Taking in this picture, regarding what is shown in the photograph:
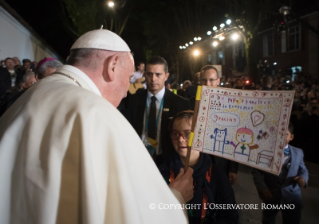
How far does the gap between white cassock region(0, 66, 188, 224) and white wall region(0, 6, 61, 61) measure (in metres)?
9.68

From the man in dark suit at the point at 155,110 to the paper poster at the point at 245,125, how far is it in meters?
1.28

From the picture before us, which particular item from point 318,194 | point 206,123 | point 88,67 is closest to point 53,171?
point 88,67

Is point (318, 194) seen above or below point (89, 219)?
below

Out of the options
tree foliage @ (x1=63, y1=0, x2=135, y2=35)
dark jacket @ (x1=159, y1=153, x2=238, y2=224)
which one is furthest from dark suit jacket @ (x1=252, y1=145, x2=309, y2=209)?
tree foliage @ (x1=63, y1=0, x2=135, y2=35)

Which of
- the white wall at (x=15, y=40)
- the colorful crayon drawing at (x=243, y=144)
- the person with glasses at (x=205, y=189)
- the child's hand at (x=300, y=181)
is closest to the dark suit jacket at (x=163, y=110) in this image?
the person with glasses at (x=205, y=189)

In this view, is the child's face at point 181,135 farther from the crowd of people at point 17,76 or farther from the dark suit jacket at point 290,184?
the crowd of people at point 17,76

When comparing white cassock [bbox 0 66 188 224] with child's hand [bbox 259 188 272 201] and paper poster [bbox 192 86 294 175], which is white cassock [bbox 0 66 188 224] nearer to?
paper poster [bbox 192 86 294 175]

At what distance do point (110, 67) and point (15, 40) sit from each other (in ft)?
36.2

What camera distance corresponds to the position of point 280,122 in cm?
193

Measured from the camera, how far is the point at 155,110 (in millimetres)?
3660

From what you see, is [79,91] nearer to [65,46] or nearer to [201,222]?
[201,222]

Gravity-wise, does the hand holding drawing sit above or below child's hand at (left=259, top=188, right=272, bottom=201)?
above

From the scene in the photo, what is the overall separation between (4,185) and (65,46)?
25112 millimetres

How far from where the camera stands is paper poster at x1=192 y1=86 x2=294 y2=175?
Result: 1921 millimetres
